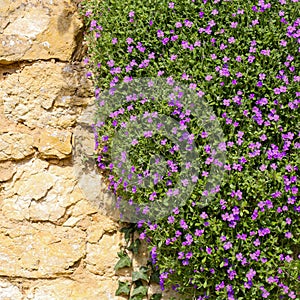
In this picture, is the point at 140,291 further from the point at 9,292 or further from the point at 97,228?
the point at 9,292

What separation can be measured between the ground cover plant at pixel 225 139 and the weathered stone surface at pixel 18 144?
19.7 inches

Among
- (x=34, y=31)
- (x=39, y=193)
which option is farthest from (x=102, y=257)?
(x=34, y=31)

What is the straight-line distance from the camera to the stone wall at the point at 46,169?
11.6ft

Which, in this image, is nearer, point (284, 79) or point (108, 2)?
point (284, 79)

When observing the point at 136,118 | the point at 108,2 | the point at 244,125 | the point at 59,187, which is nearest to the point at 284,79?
the point at 244,125

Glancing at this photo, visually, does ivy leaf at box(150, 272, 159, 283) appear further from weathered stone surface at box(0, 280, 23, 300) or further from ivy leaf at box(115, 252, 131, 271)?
weathered stone surface at box(0, 280, 23, 300)

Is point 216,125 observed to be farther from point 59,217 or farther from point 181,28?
point 59,217

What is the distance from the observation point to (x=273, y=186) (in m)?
3.06

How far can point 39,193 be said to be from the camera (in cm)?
355

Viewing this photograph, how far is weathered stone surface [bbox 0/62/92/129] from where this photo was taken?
3529 millimetres

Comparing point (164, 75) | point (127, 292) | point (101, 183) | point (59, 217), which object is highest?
point (164, 75)

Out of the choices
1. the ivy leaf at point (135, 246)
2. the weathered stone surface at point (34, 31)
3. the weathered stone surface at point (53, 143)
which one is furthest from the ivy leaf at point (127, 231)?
the weathered stone surface at point (34, 31)

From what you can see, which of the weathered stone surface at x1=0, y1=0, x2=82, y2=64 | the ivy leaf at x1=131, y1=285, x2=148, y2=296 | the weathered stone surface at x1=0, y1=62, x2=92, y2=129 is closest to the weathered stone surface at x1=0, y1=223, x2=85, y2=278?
the ivy leaf at x1=131, y1=285, x2=148, y2=296

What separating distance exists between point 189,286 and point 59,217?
87cm
